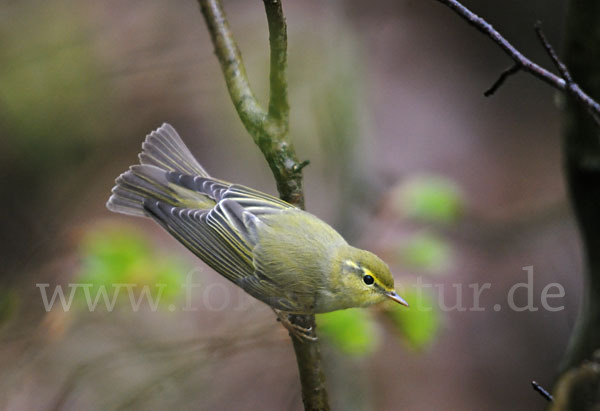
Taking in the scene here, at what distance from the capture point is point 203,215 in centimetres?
283

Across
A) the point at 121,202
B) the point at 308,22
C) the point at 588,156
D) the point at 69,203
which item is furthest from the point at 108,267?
the point at 308,22

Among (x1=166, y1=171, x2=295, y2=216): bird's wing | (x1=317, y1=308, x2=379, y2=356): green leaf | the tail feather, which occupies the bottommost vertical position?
(x1=317, y1=308, x2=379, y2=356): green leaf

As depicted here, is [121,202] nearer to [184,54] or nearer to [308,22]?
[184,54]

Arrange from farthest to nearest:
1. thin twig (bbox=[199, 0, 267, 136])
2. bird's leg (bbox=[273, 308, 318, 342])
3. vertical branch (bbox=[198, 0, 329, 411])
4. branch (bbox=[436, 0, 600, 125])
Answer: thin twig (bbox=[199, 0, 267, 136]) → bird's leg (bbox=[273, 308, 318, 342]) → vertical branch (bbox=[198, 0, 329, 411]) → branch (bbox=[436, 0, 600, 125])

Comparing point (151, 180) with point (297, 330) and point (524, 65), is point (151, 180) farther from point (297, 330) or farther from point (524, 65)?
point (524, 65)

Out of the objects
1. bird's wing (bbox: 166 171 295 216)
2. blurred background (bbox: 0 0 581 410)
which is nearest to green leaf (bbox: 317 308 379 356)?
blurred background (bbox: 0 0 581 410)

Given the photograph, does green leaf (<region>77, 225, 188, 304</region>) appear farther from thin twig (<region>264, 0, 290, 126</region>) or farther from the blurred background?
thin twig (<region>264, 0, 290, 126</region>)

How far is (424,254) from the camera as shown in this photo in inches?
116

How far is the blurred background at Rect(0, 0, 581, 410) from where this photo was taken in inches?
125

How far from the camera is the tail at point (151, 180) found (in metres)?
2.94

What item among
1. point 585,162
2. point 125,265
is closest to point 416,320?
point 585,162

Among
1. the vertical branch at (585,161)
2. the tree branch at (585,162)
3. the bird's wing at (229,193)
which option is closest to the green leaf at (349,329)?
the bird's wing at (229,193)

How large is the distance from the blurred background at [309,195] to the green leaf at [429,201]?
0.01 m

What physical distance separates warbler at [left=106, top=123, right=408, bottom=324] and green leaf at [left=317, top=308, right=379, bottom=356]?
0.51ft
